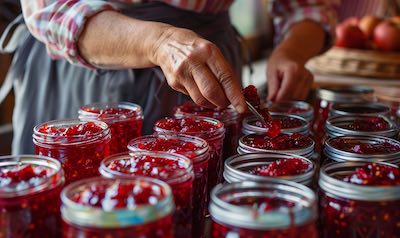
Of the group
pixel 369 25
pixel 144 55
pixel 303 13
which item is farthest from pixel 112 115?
pixel 369 25

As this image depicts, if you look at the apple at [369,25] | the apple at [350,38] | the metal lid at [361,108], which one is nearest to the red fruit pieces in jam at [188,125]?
the metal lid at [361,108]

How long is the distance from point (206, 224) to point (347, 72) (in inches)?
74.8

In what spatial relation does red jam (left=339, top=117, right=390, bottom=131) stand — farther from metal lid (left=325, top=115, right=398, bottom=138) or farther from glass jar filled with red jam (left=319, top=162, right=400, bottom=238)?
glass jar filled with red jam (left=319, top=162, right=400, bottom=238)

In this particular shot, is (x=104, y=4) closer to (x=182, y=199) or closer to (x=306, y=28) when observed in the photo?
(x=182, y=199)

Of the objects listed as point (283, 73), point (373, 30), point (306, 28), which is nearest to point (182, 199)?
point (283, 73)

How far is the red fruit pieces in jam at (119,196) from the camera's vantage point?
2.68 feet

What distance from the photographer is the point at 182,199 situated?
3.19 feet

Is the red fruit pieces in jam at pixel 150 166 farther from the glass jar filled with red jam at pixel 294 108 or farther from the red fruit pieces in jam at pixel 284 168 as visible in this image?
the glass jar filled with red jam at pixel 294 108

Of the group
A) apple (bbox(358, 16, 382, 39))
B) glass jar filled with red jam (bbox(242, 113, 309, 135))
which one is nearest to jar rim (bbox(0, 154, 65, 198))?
glass jar filled with red jam (bbox(242, 113, 309, 135))

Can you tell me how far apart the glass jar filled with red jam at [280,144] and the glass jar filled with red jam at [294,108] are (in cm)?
30

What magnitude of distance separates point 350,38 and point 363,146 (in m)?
1.91

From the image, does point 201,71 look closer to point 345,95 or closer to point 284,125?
point 284,125

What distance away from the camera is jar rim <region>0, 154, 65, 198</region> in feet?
2.82

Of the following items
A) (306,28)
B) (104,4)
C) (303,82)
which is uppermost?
(104,4)
